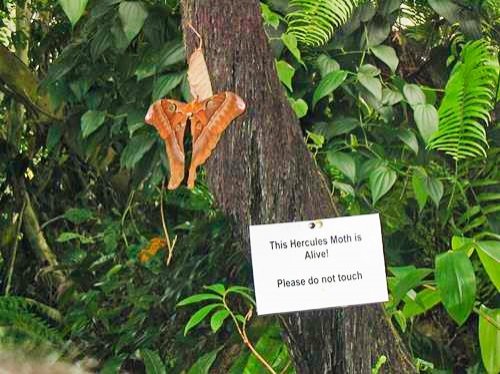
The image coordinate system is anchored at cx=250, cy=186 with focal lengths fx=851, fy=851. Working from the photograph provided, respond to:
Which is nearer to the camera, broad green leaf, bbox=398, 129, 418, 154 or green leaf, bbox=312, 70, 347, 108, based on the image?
green leaf, bbox=312, 70, 347, 108

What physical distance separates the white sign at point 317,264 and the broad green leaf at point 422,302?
0.40m

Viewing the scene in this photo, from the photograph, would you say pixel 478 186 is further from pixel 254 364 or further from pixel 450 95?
pixel 254 364

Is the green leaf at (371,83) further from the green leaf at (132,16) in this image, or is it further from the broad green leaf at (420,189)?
the green leaf at (132,16)

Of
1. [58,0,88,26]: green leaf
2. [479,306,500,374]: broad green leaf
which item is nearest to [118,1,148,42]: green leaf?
[58,0,88,26]: green leaf

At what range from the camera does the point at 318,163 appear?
1.84 meters

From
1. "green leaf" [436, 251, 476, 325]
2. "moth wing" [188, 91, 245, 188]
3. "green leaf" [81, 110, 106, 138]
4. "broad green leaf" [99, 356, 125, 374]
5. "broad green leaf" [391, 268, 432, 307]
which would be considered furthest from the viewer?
"broad green leaf" [99, 356, 125, 374]

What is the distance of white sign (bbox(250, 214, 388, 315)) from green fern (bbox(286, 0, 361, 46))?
56 centimetres

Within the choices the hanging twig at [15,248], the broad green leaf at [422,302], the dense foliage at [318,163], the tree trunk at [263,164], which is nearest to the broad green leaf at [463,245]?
the dense foliage at [318,163]

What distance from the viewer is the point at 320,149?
180cm

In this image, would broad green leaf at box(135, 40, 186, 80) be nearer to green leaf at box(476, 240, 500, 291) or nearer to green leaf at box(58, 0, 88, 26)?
green leaf at box(58, 0, 88, 26)

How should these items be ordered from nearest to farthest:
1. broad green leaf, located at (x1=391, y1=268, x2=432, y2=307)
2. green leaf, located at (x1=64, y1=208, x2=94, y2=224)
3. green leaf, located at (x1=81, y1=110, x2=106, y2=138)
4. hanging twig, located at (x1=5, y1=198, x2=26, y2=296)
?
1. broad green leaf, located at (x1=391, y1=268, x2=432, y2=307)
2. green leaf, located at (x1=81, y1=110, x2=106, y2=138)
3. green leaf, located at (x1=64, y1=208, x2=94, y2=224)
4. hanging twig, located at (x1=5, y1=198, x2=26, y2=296)

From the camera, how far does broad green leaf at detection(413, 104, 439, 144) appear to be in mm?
1610

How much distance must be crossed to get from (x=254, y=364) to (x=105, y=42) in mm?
713

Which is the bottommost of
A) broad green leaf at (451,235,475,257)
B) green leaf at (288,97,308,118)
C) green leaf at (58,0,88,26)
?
broad green leaf at (451,235,475,257)
